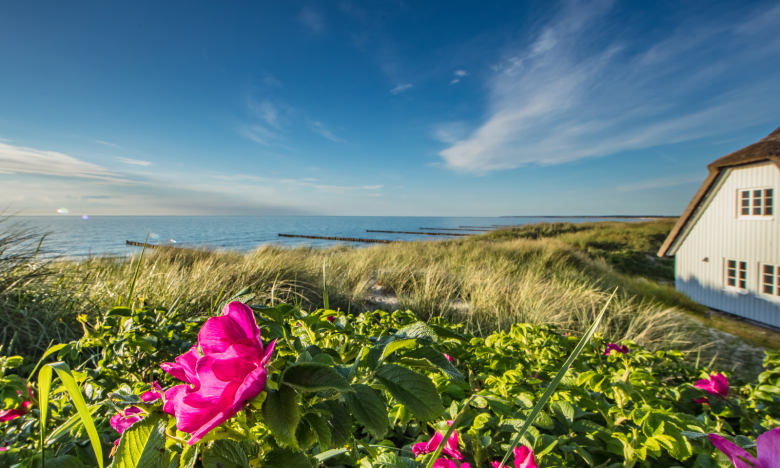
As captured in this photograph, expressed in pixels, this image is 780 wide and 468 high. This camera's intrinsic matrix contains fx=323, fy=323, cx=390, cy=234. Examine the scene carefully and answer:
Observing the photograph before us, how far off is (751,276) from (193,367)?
14.5m

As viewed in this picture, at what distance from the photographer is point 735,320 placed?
1002cm

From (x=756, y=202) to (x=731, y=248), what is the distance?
59.5 inches

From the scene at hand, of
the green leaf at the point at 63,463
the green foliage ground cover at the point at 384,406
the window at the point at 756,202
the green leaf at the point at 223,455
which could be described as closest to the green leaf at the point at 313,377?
the green foliage ground cover at the point at 384,406

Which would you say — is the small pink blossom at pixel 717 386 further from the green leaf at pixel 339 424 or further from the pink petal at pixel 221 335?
the pink petal at pixel 221 335

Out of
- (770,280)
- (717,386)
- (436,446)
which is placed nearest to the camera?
(436,446)

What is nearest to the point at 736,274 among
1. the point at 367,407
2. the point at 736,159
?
the point at 736,159

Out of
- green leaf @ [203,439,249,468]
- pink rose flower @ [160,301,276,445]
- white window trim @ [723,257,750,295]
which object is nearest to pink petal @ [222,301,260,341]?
pink rose flower @ [160,301,276,445]

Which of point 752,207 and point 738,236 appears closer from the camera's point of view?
point 752,207

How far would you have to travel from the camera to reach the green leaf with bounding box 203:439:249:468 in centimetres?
37

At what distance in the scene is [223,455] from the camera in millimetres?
375

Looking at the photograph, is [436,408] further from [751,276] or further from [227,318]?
[751,276]

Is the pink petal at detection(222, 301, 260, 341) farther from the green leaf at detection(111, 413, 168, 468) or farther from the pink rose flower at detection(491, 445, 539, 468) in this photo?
the pink rose flower at detection(491, 445, 539, 468)

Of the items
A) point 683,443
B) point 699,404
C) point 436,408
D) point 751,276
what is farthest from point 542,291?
point 751,276

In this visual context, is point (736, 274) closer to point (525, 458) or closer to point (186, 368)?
point (525, 458)
